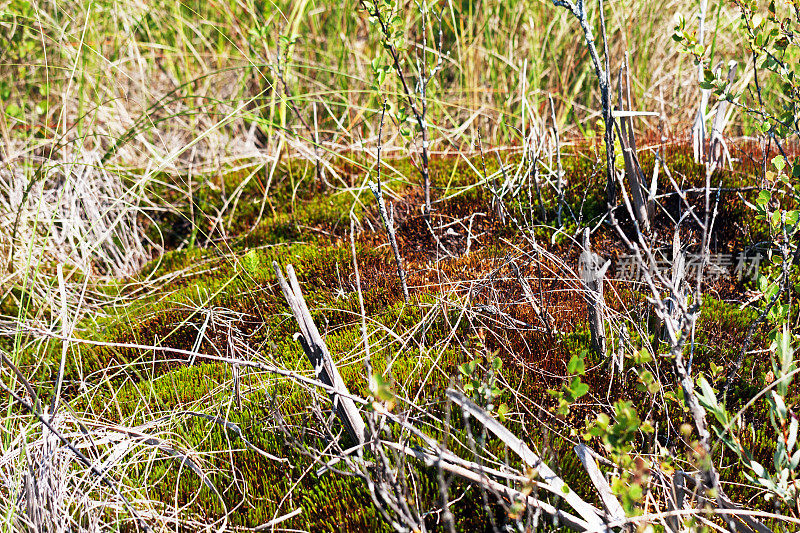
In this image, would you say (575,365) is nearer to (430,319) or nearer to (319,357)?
(319,357)

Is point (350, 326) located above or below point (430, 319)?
below

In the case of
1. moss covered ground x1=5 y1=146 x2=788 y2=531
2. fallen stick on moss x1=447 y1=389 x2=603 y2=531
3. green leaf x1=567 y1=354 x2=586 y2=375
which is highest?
green leaf x1=567 y1=354 x2=586 y2=375

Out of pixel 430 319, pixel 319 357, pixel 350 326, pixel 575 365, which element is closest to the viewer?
pixel 575 365

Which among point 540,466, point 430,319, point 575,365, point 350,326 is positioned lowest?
point 350,326

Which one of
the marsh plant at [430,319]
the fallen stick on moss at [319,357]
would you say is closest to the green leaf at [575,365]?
the marsh plant at [430,319]

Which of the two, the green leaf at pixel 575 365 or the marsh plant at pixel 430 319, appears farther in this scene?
the marsh plant at pixel 430 319

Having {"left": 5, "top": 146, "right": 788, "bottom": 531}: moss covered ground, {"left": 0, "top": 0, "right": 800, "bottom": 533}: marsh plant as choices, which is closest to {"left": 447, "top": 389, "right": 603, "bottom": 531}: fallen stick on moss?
{"left": 0, "top": 0, "right": 800, "bottom": 533}: marsh plant

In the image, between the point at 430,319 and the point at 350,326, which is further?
the point at 350,326

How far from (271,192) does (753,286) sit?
2.88 m

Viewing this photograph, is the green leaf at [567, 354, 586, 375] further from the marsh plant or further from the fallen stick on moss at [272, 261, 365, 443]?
the fallen stick on moss at [272, 261, 365, 443]

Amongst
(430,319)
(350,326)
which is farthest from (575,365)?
(350,326)

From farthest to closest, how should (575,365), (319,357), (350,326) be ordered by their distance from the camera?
(350,326) < (319,357) < (575,365)

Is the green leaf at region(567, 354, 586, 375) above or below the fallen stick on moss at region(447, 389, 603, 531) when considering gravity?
above

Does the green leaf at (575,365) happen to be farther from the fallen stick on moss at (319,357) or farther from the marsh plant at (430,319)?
the fallen stick on moss at (319,357)
